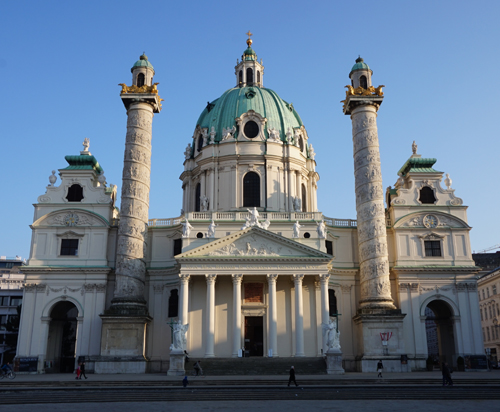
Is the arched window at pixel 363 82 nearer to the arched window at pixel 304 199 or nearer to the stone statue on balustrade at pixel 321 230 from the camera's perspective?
the arched window at pixel 304 199

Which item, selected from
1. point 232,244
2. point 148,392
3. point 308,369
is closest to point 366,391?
point 148,392

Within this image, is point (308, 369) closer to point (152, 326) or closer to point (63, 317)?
point (152, 326)

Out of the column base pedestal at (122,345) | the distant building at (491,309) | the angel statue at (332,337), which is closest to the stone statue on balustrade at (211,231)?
the column base pedestal at (122,345)

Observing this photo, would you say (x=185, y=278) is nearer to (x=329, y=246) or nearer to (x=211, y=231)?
(x=211, y=231)

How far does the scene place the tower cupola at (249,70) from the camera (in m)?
54.0

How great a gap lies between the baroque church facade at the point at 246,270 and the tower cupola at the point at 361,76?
94 millimetres

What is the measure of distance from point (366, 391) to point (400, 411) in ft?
20.0

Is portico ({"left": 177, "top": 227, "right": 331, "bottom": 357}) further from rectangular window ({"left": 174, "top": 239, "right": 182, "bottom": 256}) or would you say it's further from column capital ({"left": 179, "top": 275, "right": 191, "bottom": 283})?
rectangular window ({"left": 174, "top": 239, "right": 182, "bottom": 256})

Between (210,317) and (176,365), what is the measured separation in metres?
5.17

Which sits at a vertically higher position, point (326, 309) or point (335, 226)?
point (335, 226)

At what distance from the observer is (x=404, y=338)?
39.3 m

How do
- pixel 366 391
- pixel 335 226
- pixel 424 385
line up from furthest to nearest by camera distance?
pixel 335 226
pixel 424 385
pixel 366 391

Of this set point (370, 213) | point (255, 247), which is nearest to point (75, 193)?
point (255, 247)

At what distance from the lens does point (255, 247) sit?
38.2 m
